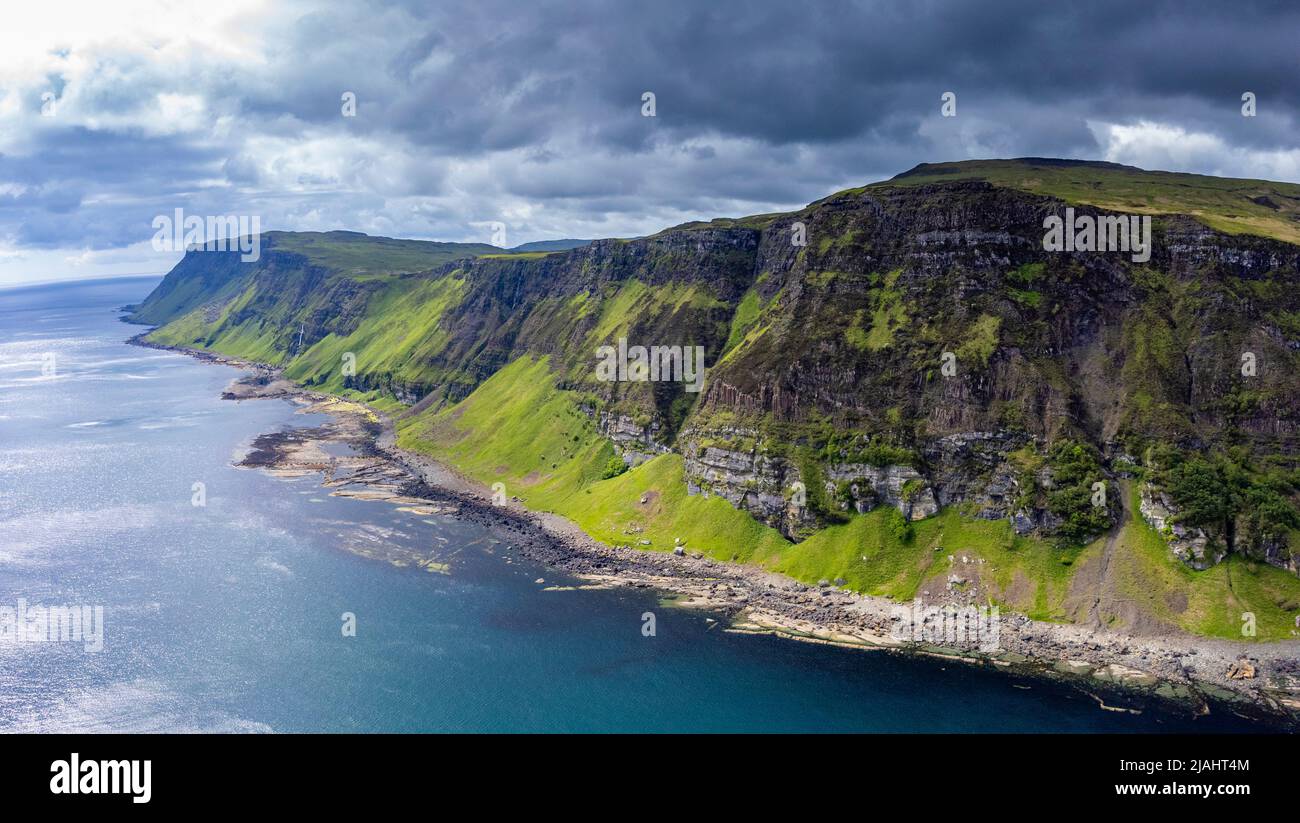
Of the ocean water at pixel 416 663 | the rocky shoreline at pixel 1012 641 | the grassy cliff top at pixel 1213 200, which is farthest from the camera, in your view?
the grassy cliff top at pixel 1213 200

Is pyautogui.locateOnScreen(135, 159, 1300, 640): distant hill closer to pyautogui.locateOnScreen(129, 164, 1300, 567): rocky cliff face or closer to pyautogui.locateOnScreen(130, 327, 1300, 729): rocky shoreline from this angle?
pyautogui.locateOnScreen(129, 164, 1300, 567): rocky cliff face

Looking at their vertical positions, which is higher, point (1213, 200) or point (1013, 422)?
point (1213, 200)

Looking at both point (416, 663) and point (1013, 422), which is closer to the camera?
point (416, 663)

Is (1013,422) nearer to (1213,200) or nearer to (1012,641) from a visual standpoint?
(1012,641)

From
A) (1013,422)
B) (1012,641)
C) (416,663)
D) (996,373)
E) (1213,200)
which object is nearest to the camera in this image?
(416,663)

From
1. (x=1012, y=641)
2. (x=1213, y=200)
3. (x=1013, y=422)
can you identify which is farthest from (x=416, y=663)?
(x=1213, y=200)

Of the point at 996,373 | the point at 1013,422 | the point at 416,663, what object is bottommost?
the point at 416,663

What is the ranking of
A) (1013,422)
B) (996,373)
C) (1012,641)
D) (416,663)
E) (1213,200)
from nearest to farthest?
(416,663), (1012,641), (1013,422), (996,373), (1213,200)

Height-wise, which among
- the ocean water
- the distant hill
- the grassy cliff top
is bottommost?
the ocean water

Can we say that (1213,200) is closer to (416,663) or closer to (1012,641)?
(1012,641)

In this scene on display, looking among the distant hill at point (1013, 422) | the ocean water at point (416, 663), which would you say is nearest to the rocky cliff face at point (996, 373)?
the distant hill at point (1013, 422)

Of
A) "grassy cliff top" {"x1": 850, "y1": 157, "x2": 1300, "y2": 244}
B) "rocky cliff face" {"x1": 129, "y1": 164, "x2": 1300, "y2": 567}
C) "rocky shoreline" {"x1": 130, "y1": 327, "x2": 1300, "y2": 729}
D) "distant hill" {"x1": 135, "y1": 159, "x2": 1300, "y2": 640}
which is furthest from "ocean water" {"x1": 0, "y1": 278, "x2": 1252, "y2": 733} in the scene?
"grassy cliff top" {"x1": 850, "y1": 157, "x2": 1300, "y2": 244}

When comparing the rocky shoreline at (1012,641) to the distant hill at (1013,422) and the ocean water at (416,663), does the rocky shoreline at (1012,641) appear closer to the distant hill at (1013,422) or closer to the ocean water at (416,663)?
the distant hill at (1013,422)

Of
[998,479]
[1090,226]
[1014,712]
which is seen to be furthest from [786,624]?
[1090,226]
